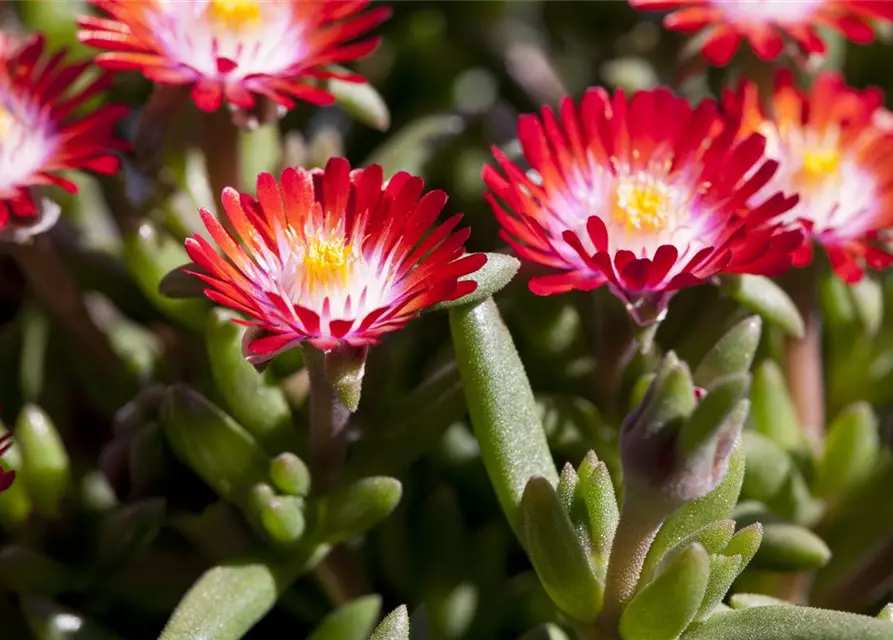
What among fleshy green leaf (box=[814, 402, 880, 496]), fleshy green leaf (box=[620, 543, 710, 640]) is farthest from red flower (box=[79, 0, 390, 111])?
fleshy green leaf (box=[814, 402, 880, 496])

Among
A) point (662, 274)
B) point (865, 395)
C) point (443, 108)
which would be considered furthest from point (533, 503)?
point (443, 108)

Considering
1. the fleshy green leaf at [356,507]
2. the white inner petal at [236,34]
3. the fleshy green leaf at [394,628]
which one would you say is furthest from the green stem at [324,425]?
the white inner petal at [236,34]

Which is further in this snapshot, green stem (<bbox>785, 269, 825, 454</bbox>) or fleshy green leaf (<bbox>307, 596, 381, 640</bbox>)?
green stem (<bbox>785, 269, 825, 454</bbox>)

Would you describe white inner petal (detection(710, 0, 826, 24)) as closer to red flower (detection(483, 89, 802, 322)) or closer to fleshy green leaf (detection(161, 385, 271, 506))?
red flower (detection(483, 89, 802, 322))

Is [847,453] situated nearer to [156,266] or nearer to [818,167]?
[818,167]

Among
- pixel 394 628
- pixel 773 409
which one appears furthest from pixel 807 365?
pixel 394 628
